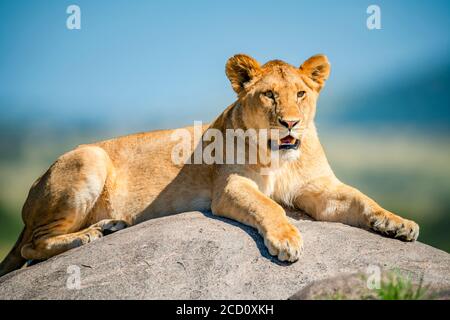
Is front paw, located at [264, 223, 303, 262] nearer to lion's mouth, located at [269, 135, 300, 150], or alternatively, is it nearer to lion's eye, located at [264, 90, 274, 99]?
lion's mouth, located at [269, 135, 300, 150]

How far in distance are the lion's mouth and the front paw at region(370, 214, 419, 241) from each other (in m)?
1.22

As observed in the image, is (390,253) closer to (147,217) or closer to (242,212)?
(242,212)

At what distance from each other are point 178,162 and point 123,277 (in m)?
2.47

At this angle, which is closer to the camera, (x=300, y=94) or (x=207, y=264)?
(x=207, y=264)

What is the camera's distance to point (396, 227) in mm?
7113

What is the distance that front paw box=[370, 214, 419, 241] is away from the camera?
7066 mm

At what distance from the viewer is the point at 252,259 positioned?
6.44 m

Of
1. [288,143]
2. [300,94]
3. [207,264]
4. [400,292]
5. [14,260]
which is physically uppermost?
[300,94]

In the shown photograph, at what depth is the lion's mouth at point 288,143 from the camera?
7332 mm

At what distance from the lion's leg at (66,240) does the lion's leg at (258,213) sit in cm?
145

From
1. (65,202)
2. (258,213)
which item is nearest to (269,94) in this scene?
(258,213)

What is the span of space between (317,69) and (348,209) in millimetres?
1822

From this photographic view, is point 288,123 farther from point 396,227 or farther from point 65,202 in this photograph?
point 65,202
